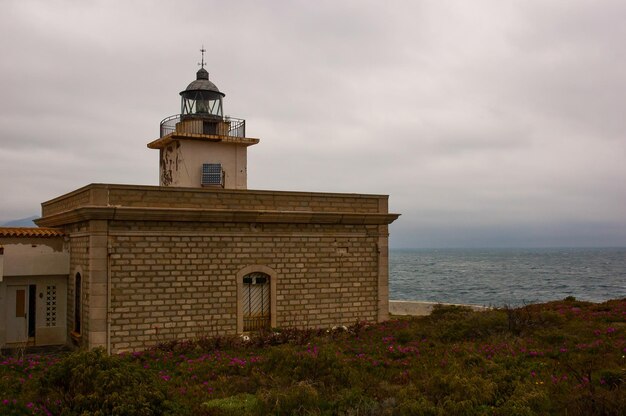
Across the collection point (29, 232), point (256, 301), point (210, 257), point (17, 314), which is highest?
point (29, 232)

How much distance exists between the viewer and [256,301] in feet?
56.3

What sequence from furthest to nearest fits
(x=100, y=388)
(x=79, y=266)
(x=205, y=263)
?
(x=205, y=263), (x=79, y=266), (x=100, y=388)

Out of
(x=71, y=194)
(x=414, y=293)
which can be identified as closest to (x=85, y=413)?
(x=71, y=194)

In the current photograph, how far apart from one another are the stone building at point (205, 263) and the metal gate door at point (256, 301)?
0.03 meters

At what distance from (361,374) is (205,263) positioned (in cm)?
609

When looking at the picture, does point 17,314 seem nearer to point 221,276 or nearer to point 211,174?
point 221,276

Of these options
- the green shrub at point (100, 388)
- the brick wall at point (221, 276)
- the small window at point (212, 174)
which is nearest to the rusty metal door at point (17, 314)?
the brick wall at point (221, 276)

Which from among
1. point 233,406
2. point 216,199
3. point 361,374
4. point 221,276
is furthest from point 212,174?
point 233,406

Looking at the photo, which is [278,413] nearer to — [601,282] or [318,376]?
[318,376]

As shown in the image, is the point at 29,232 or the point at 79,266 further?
the point at 29,232

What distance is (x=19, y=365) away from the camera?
12.7 m

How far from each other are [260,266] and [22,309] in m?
6.61

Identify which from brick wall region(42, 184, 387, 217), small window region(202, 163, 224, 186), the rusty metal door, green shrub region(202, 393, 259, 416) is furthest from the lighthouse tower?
green shrub region(202, 393, 259, 416)

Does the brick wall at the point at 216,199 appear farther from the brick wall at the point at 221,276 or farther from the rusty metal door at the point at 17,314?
the rusty metal door at the point at 17,314
